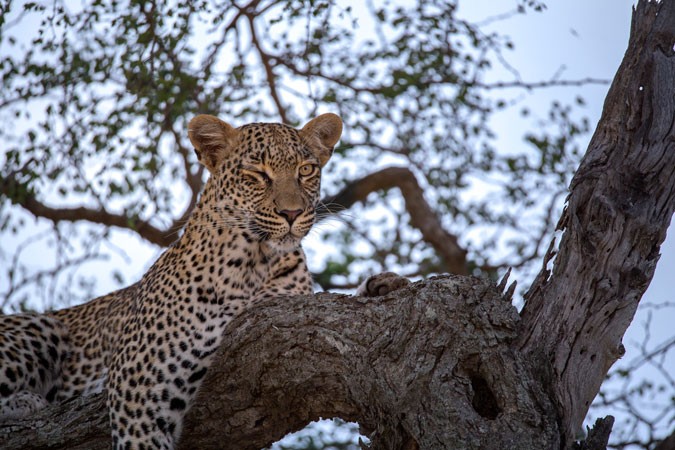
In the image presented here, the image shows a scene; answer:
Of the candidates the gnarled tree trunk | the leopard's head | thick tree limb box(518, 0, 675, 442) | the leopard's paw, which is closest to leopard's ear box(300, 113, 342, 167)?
the leopard's head

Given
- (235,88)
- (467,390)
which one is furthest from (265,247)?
(235,88)

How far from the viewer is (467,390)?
16.7 feet

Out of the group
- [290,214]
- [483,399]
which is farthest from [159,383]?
[483,399]

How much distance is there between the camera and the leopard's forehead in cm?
704

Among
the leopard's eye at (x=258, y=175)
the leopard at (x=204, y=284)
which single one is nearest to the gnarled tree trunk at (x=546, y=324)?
the leopard at (x=204, y=284)

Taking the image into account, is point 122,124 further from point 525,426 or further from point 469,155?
point 525,426

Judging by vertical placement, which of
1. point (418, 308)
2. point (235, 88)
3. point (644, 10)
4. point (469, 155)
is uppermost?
point (469, 155)

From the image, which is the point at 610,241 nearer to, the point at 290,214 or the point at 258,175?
the point at 290,214

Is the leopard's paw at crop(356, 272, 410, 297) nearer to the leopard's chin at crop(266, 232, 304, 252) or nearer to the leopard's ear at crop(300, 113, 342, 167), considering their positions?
the leopard's chin at crop(266, 232, 304, 252)

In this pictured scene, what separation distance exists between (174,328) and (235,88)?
13.9ft

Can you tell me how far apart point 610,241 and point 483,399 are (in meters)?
1.07

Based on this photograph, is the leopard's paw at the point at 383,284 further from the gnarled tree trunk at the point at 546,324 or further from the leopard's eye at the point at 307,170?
the leopard's eye at the point at 307,170

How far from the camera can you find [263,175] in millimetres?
6980

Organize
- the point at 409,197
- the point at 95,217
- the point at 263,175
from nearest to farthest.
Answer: the point at 263,175 → the point at 95,217 → the point at 409,197
